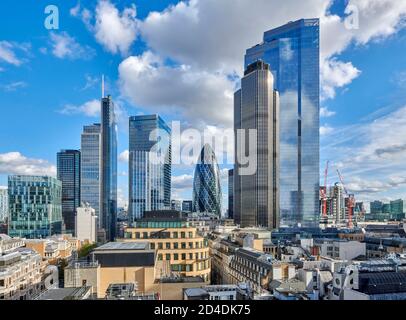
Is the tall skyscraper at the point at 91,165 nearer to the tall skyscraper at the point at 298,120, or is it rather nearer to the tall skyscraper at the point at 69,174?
the tall skyscraper at the point at 69,174

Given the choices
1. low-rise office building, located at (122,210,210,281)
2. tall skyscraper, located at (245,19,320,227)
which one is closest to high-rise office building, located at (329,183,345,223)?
tall skyscraper, located at (245,19,320,227)

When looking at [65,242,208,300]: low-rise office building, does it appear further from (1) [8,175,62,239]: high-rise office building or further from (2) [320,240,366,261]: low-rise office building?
(1) [8,175,62,239]: high-rise office building

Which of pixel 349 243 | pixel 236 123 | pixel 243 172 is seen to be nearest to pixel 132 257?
pixel 349 243

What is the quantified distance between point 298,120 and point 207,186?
17214 millimetres

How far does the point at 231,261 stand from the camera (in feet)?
42.1

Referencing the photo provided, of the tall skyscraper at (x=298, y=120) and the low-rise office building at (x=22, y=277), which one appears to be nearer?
the low-rise office building at (x=22, y=277)

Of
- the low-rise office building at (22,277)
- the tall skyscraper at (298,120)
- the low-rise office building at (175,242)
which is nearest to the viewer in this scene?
the low-rise office building at (22,277)

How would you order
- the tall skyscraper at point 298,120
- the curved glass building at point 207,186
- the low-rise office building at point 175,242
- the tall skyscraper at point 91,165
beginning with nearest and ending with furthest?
the low-rise office building at point 175,242 < the tall skyscraper at point 298,120 < the tall skyscraper at point 91,165 < the curved glass building at point 207,186

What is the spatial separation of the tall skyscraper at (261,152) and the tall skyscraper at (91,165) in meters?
20.8

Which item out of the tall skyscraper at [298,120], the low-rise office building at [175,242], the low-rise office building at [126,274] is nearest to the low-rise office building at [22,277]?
the low-rise office building at [126,274]

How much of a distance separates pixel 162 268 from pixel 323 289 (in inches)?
256

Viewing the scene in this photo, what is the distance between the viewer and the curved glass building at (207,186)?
157 ft
